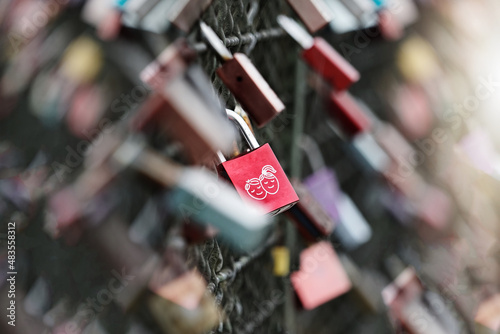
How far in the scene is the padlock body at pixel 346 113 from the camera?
3.50 feet

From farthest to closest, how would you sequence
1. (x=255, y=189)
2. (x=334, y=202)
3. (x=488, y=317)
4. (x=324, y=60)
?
(x=488, y=317) → (x=334, y=202) → (x=324, y=60) → (x=255, y=189)

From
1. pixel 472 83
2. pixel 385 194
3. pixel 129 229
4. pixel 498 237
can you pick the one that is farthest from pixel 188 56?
pixel 498 237

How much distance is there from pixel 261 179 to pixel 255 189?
2 centimetres

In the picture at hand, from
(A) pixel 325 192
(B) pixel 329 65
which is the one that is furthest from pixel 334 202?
(B) pixel 329 65

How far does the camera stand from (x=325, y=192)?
1137 mm

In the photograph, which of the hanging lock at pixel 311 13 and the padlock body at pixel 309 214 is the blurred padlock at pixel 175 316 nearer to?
the padlock body at pixel 309 214

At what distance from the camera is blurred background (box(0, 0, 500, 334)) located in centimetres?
43

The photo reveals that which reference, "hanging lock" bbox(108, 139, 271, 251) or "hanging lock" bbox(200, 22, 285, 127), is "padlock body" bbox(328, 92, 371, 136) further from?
"hanging lock" bbox(108, 139, 271, 251)

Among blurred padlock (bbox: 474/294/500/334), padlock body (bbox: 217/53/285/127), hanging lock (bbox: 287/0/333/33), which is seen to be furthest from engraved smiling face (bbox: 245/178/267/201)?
blurred padlock (bbox: 474/294/500/334)

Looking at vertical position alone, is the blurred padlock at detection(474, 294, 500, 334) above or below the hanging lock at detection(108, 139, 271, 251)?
below

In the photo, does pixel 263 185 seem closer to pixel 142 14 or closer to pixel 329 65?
pixel 142 14

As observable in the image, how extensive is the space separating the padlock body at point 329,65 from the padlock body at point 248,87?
339 millimetres

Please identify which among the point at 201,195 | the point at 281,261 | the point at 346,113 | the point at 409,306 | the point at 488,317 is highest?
the point at 201,195

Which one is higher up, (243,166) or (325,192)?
(243,166)
